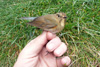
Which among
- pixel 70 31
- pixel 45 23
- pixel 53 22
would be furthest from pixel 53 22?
pixel 70 31

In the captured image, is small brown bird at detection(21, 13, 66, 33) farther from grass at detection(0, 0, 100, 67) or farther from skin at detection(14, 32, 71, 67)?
grass at detection(0, 0, 100, 67)

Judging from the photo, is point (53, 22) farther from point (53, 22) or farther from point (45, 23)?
point (45, 23)

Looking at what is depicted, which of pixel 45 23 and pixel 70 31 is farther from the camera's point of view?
pixel 70 31

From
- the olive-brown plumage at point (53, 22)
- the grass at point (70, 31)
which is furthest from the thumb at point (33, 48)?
the grass at point (70, 31)

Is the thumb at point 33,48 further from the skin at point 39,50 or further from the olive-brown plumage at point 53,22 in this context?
the olive-brown plumage at point 53,22

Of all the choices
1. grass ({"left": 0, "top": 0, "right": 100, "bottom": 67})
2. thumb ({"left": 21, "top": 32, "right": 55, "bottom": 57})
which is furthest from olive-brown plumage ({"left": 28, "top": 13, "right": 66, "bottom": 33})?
grass ({"left": 0, "top": 0, "right": 100, "bottom": 67})
